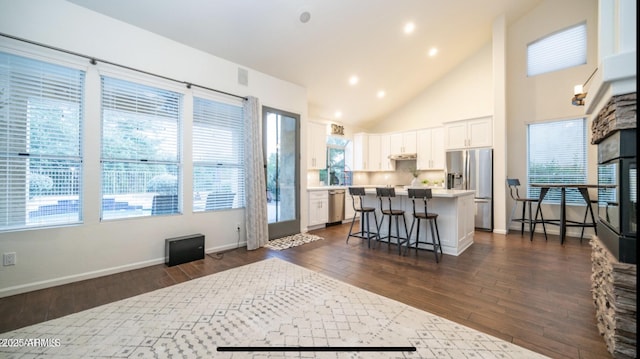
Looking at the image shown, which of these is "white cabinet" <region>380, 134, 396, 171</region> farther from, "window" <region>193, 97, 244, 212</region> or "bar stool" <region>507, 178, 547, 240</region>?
"window" <region>193, 97, 244, 212</region>

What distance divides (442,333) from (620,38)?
218cm

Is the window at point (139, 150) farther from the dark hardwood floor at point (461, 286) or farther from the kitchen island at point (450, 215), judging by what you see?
the kitchen island at point (450, 215)

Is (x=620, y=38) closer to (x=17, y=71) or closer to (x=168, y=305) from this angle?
(x=168, y=305)

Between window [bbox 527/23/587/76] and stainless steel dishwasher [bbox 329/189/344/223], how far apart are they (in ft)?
15.8

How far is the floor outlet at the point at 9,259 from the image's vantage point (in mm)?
2469

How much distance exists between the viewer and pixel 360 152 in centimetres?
750

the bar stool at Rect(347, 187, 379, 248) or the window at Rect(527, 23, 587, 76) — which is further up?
the window at Rect(527, 23, 587, 76)

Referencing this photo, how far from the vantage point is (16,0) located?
250 centimetres

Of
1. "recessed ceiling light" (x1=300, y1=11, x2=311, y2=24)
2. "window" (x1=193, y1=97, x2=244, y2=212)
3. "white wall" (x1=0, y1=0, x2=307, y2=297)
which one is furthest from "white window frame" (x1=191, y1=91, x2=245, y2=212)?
"recessed ceiling light" (x1=300, y1=11, x2=311, y2=24)

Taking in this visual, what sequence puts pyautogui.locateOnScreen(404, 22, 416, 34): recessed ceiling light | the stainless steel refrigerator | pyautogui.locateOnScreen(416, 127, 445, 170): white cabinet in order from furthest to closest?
pyautogui.locateOnScreen(416, 127, 445, 170): white cabinet
the stainless steel refrigerator
pyautogui.locateOnScreen(404, 22, 416, 34): recessed ceiling light

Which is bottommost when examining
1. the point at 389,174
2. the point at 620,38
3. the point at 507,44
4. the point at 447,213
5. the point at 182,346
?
the point at 182,346

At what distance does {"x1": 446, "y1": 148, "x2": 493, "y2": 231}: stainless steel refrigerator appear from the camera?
5391mm

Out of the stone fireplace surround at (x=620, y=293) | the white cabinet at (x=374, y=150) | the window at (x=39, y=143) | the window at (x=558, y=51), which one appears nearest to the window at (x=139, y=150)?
the window at (x=39, y=143)

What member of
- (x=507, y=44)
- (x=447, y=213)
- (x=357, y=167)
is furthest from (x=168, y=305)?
(x=507, y=44)
